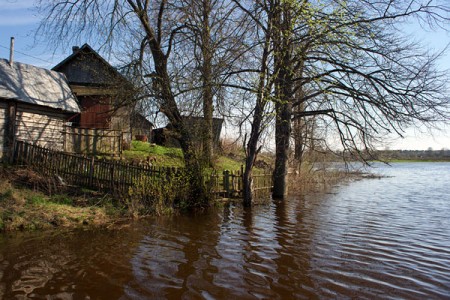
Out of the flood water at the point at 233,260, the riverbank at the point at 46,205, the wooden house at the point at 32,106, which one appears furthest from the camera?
the wooden house at the point at 32,106

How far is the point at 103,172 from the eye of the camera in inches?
473

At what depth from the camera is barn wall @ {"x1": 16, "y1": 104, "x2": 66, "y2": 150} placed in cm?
1616

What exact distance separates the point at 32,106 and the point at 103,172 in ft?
24.6

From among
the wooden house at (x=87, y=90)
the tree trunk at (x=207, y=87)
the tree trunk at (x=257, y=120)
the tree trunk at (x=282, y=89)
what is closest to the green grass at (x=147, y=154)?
the wooden house at (x=87, y=90)

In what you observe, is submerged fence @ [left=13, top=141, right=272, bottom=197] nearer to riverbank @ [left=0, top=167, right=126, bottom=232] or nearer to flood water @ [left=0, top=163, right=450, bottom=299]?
riverbank @ [left=0, top=167, right=126, bottom=232]

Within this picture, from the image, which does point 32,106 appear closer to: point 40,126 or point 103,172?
point 40,126

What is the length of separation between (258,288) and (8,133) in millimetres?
14737

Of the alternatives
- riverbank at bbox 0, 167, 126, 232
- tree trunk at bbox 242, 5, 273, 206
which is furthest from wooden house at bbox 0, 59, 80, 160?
tree trunk at bbox 242, 5, 273, 206

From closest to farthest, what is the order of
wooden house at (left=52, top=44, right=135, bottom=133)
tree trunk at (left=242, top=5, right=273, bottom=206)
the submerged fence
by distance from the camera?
tree trunk at (left=242, top=5, right=273, bottom=206), the submerged fence, wooden house at (left=52, top=44, right=135, bottom=133)

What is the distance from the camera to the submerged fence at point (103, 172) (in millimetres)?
11508

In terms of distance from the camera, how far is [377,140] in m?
12.8

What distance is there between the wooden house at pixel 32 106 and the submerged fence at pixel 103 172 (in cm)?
270

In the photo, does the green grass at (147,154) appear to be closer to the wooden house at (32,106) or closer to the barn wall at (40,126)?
the barn wall at (40,126)

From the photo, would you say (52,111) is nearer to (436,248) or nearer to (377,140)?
(377,140)
